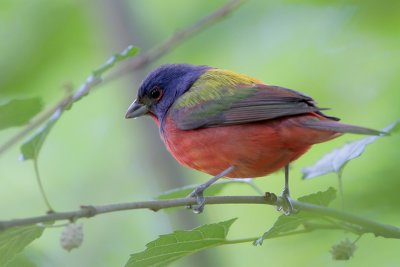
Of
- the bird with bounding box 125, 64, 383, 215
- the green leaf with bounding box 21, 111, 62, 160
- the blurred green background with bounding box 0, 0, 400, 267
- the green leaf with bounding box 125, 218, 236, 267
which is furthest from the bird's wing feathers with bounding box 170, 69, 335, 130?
the green leaf with bounding box 21, 111, 62, 160

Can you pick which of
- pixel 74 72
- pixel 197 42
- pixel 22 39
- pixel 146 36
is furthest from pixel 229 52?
pixel 22 39

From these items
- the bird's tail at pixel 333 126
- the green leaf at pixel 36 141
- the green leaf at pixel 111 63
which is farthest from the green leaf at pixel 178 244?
the green leaf at pixel 111 63

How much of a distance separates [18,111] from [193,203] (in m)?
0.92

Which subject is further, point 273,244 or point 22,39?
point 22,39

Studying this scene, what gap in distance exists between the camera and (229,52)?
7.48 metres

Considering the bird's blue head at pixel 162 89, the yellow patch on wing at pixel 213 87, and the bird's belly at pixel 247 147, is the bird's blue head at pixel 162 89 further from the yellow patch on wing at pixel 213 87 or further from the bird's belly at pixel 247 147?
the bird's belly at pixel 247 147

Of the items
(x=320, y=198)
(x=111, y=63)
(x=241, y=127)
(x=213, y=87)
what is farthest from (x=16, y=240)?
(x=213, y=87)

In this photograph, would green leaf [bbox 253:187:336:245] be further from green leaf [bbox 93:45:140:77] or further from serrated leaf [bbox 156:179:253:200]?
green leaf [bbox 93:45:140:77]

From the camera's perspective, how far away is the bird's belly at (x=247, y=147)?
4.14 meters

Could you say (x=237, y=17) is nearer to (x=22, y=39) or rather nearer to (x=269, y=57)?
(x=269, y=57)

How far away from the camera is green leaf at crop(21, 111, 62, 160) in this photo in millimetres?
3078

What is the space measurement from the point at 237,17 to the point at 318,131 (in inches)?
133

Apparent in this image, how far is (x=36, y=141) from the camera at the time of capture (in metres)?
3.13

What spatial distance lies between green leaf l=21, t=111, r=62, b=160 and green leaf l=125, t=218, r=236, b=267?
2.07 feet
